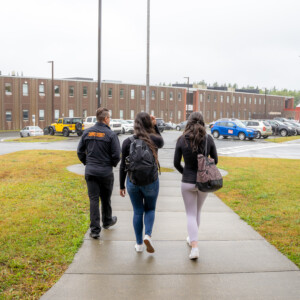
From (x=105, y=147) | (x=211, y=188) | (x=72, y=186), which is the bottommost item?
(x=72, y=186)

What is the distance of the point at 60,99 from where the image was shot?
7125 cm

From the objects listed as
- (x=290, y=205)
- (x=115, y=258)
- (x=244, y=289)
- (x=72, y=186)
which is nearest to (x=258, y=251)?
(x=244, y=289)

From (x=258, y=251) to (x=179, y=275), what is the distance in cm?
149

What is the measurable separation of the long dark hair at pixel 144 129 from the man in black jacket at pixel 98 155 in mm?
894

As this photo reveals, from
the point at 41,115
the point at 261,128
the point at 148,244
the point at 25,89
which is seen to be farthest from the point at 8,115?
the point at 148,244

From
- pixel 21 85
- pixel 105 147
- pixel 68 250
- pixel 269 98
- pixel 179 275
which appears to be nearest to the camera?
pixel 179 275

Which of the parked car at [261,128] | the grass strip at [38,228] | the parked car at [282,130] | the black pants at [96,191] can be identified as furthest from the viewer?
the parked car at [282,130]

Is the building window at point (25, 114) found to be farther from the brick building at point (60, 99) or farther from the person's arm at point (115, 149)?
the person's arm at point (115, 149)

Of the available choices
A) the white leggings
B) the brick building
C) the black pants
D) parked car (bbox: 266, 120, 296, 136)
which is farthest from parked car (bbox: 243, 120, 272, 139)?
the brick building

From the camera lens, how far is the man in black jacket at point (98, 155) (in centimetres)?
613

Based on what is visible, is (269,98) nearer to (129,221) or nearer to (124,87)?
(124,87)

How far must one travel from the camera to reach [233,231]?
6887 mm

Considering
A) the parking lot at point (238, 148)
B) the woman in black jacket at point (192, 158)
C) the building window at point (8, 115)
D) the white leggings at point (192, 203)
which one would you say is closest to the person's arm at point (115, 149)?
the woman in black jacket at point (192, 158)

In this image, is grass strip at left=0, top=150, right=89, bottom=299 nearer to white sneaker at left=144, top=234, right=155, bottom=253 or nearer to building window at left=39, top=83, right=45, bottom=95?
white sneaker at left=144, top=234, right=155, bottom=253
